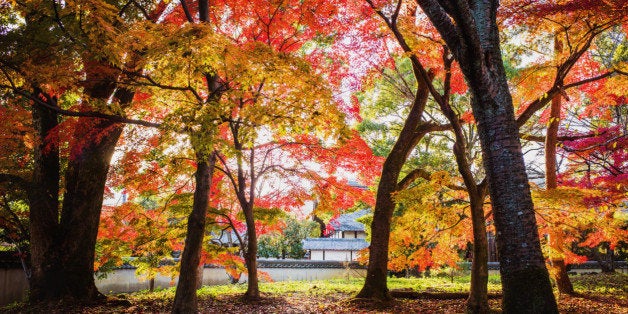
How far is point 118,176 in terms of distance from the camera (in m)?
10.6

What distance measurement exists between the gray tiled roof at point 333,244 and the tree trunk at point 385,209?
17.4 m

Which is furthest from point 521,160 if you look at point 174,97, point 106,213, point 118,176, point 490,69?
point 106,213

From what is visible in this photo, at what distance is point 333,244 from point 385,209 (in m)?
18.1

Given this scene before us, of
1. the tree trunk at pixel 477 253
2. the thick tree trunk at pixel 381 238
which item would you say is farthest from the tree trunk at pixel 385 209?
the tree trunk at pixel 477 253

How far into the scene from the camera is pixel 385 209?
31.7 feet

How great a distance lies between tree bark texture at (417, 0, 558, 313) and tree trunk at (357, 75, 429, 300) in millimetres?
5192

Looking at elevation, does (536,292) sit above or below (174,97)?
below

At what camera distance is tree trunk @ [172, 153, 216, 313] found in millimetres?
6848

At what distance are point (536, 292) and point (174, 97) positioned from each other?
6697 millimetres

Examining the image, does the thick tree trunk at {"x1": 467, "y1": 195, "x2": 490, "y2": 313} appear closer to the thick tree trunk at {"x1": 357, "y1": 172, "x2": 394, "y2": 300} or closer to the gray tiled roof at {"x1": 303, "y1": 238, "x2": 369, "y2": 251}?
the thick tree trunk at {"x1": 357, "y1": 172, "x2": 394, "y2": 300}

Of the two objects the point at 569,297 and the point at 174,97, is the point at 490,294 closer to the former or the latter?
the point at 569,297

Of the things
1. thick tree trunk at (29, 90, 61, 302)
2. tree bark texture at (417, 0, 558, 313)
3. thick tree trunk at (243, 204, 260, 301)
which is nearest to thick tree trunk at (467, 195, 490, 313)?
tree bark texture at (417, 0, 558, 313)

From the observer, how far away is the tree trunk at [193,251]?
685 cm

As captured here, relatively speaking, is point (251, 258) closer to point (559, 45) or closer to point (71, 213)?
point (71, 213)
